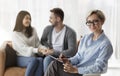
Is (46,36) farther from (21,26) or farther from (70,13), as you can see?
(70,13)

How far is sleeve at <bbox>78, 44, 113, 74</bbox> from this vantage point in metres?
2.59

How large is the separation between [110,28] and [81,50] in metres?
1.59

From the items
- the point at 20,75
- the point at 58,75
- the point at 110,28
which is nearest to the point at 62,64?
the point at 58,75

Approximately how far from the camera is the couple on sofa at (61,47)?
2658 millimetres

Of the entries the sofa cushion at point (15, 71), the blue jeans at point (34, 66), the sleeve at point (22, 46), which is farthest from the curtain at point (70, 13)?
the sofa cushion at point (15, 71)

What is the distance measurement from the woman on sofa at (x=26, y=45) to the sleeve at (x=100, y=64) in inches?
38.1

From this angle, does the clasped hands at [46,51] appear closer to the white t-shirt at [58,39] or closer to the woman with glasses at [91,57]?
the white t-shirt at [58,39]

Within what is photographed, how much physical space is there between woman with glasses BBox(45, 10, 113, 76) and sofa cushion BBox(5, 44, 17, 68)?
1.04 metres

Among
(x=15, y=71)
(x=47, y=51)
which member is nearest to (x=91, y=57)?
(x=47, y=51)

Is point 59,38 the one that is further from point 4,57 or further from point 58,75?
point 58,75

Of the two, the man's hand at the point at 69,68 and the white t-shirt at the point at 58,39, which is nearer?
the man's hand at the point at 69,68

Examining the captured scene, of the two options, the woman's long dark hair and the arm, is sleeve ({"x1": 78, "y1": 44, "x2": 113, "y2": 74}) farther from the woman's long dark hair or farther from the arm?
the woman's long dark hair

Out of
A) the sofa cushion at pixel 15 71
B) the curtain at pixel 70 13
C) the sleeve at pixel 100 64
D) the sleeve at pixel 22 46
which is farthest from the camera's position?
the curtain at pixel 70 13

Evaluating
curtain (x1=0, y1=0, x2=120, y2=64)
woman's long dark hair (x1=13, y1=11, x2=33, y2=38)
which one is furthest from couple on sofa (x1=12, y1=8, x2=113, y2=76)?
curtain (x1=0, y1=0, x2=120, y2=64)
